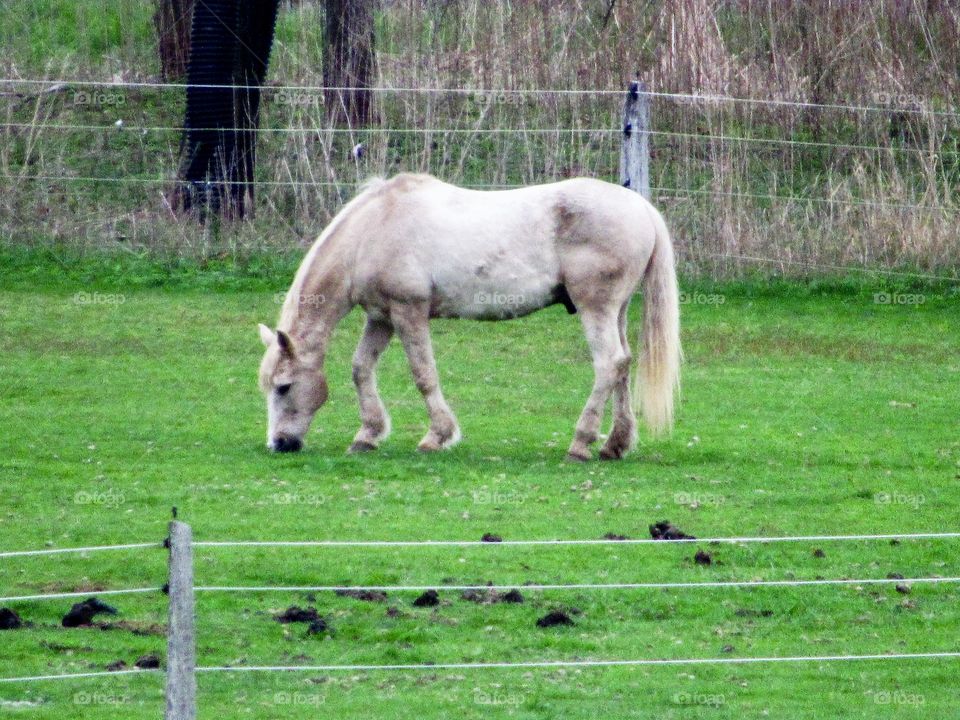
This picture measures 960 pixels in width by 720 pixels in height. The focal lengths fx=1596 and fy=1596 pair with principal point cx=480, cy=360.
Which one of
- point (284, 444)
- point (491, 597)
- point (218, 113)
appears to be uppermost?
point (218, 113)

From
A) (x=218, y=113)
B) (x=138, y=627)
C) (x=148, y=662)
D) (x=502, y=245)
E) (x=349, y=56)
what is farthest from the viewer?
(x=349, y=56)

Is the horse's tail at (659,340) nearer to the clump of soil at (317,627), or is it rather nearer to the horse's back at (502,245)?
the horse's back at (502,245)

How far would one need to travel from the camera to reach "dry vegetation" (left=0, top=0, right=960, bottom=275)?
1622 centimetres

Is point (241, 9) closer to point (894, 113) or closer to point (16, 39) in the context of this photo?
point (16, 39)

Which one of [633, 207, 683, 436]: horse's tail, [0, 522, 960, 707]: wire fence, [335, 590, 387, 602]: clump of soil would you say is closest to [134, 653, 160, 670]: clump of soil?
[0, 522, 960, 707]: wire fence

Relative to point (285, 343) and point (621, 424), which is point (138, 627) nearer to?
point (285, 343)

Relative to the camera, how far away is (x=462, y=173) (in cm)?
1695

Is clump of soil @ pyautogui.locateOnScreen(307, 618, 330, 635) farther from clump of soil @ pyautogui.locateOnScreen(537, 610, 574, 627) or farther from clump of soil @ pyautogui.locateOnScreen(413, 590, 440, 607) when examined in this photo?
clump of soil @ pyautogui.locateOnScreen(537, 610, 574, 627)

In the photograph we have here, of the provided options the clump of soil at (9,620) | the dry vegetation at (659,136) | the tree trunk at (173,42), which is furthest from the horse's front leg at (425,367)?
the tree trunk at (173,42)

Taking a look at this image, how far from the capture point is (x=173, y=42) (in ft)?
69.9

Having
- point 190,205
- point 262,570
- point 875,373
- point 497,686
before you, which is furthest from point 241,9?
point 497,686

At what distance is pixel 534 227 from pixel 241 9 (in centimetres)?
858

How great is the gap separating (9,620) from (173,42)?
51.1 ft

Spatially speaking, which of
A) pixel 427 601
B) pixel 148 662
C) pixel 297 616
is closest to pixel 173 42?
pixel 427 601
